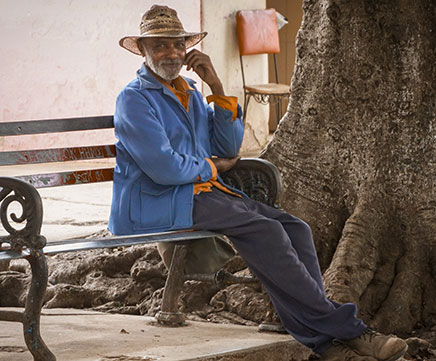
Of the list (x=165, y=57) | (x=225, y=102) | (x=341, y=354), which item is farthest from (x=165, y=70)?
(x=341, y=354)

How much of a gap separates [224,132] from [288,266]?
74 centimetres

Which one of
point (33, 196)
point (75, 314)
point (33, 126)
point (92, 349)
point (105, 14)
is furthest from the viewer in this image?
point (105, 14)

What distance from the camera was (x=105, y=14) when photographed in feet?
33.8

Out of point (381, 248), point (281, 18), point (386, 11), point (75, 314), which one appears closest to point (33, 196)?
point (75, 314)

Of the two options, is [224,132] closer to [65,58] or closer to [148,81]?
[148,81]

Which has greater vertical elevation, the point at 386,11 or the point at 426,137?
the point at 386,11

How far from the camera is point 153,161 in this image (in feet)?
11.9

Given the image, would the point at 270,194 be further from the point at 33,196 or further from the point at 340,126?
the point at 33,196

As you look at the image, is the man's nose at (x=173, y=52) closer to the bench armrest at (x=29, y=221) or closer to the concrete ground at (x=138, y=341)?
the bench armrest at (x=29, y=221)

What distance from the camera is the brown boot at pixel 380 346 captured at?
138 inches

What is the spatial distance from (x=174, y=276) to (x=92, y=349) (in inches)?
24.2

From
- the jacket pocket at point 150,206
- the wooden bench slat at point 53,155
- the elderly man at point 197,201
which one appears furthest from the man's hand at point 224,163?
the wooden bench slat at point 53,155

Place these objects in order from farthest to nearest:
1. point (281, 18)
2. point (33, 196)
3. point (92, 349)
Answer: point (281, 18) < point (92, 349) < point (33, 196)

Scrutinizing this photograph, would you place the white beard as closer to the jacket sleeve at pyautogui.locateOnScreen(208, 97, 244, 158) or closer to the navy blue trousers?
the jacket sleeve at pyautogui.locateOnScreen(208, 97, 244, 158)
